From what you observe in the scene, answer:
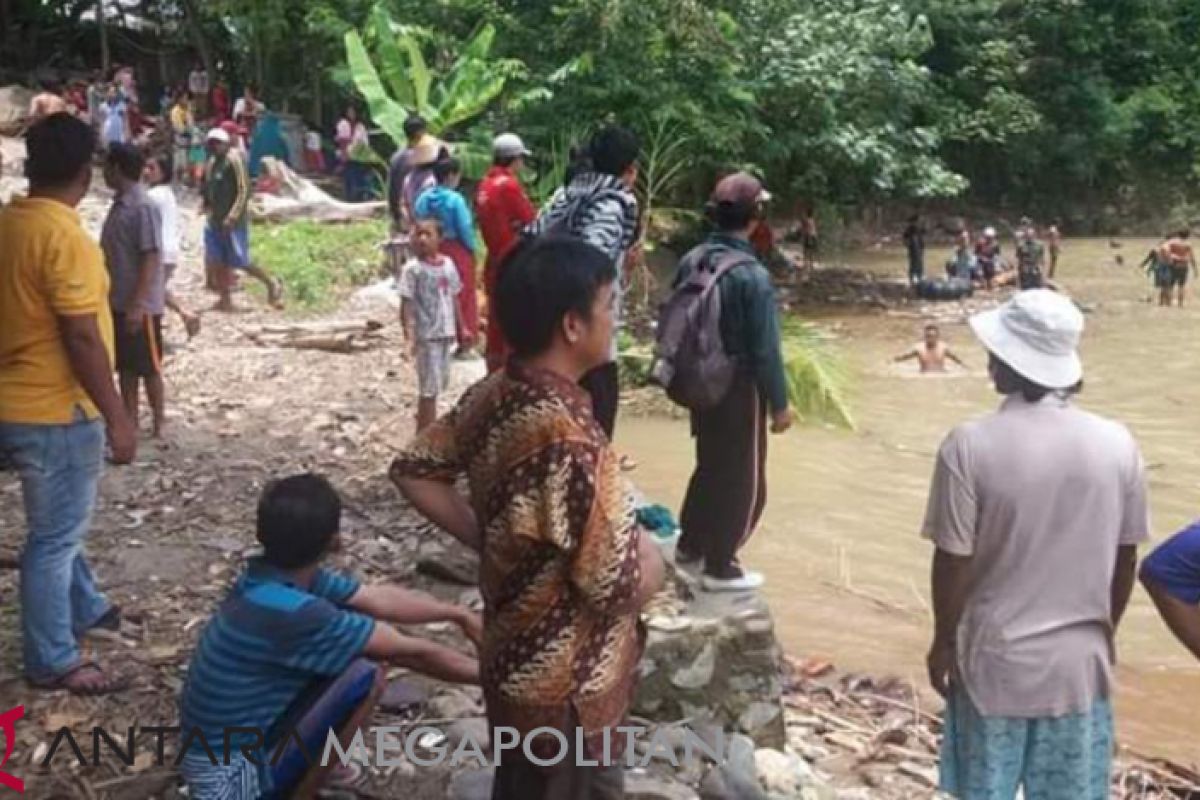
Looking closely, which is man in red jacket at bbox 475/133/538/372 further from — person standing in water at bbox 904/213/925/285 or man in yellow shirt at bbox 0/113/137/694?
person standing in water at bbox 904/213/925/285

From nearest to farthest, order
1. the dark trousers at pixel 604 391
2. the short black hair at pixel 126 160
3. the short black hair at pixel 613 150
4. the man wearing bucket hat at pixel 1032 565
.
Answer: the man wearing bucket hat at pixel 1032 565 → the short black hair at pixel 613 150 → the dark trousers at pixel 604 391 → the short black hair at pixel 126 160

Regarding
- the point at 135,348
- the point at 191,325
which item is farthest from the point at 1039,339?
the point at 191,325

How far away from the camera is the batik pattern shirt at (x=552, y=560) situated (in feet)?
7.68

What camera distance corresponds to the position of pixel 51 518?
12.7 feet

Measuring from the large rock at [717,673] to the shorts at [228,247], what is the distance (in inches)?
287

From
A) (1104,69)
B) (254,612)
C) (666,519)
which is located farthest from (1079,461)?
(1104,69)

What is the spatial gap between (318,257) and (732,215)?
9.41 meters

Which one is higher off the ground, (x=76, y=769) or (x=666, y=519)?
(x=666, y=519)

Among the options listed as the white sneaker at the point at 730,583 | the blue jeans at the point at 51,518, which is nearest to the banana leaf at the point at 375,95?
the white sneaker at the point at 730,583

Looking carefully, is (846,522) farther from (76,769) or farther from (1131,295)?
(1131,295)

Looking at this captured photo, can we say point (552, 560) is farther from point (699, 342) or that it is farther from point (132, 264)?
point (132, 264)

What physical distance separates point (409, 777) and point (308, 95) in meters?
21.4

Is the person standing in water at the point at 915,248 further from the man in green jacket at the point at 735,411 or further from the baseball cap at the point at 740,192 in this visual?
the baseball cap at the point at 740,192

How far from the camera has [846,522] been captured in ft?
30.2
